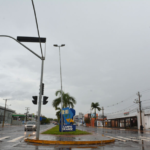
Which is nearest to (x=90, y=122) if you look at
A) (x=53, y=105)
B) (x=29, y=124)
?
(x=53, y=105)

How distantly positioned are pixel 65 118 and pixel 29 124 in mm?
8002

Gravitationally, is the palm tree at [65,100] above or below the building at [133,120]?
above

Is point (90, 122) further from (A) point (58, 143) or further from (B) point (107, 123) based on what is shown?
(A) point (58, 143)

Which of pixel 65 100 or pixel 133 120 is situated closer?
pixel 65 100

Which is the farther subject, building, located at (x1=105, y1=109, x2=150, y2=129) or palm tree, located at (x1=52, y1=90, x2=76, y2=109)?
building, located at (x1=105, y1=109, x2=150, y2=129)

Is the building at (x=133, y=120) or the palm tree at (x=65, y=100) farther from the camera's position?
the building at (x=133, y=120)

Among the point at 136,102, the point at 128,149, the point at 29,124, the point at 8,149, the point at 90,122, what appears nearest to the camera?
the point at 8,149

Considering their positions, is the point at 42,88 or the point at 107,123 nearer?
the point at 42,88

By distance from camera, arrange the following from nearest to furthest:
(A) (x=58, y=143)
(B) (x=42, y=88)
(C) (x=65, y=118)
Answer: (A) (x=58, y=143) → (B) (x=42, y=88) → (C) (x=65, y=118)

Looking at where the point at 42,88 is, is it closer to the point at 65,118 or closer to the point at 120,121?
the point at 65,118

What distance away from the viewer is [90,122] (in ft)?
335

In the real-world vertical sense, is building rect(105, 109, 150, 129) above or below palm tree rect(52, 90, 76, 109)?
below

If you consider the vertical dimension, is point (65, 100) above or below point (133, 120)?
above

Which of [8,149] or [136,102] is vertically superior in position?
[136,102]
